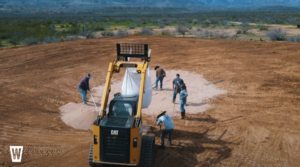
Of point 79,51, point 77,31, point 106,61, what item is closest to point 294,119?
point 106,61

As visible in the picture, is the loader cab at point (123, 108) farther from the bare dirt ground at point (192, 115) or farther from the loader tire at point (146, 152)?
the bare dirt ground at point (192, 115)

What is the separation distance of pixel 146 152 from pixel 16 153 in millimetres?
4275

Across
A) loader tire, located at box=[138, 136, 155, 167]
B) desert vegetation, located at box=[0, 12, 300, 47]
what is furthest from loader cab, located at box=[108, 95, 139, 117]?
desert vegetation, located at box=[0, 12, 300, 47]

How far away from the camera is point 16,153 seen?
8.49 metres

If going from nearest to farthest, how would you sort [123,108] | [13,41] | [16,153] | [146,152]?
[146,152], [123,108], [16,153], [13,41]

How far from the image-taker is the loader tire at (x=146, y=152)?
23.2 feet

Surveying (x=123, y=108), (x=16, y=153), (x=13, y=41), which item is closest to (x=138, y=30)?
(x=13, y=41)

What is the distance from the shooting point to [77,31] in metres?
36.3

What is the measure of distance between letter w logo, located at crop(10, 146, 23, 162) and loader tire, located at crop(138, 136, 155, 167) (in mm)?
3831

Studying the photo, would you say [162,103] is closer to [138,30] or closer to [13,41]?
[13,41]

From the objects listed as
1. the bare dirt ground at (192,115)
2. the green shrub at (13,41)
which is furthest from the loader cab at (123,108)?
the green shrub at (13,41)

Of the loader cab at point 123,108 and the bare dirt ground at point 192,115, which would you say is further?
the bare dirt ground at point 192,115

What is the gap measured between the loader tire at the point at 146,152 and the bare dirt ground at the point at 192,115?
85 cm

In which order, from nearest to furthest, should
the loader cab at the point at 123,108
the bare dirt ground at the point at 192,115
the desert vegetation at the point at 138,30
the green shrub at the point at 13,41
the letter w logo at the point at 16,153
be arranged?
1. the loader cab at the point at 123,108
2. the letter w logo at the point at 16,153
3. the bare dirt ground at the point at 192,115
4. the green shrub at the point at 13,41
5. the desert vegetation at the point at 138,30
